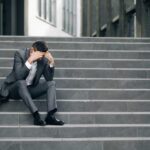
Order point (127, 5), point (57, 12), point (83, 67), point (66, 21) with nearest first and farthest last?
point (83, 67) → point (127, 5) → point (57, 12) → point (66, 21)

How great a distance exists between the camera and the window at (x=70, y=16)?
46.4 metres

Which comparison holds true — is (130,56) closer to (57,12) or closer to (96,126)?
(96,126)

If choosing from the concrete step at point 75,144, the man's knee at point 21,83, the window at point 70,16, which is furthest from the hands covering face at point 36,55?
the window at point 70,16

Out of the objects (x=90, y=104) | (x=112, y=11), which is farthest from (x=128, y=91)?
(x=112, y=11)

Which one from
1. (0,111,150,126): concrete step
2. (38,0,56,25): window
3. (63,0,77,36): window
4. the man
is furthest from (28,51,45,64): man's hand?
(63,0,77,36): window

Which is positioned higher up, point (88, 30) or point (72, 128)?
point (88, 30)

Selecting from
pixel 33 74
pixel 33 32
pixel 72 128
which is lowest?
pixel 72 128

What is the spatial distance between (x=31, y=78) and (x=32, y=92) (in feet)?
0.75

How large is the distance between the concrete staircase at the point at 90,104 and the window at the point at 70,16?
33.3m

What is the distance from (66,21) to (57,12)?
5.34 m

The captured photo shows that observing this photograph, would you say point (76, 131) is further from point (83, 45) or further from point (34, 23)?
point (34, 23)

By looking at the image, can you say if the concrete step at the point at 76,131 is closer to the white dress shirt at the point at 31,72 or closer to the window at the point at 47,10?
the white dress shirt at the point at 31,72

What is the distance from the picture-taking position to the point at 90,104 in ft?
29.8

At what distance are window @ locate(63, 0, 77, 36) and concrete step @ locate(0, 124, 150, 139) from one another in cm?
3627
